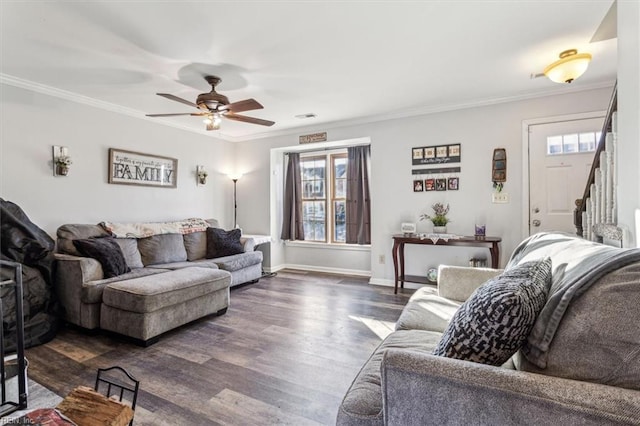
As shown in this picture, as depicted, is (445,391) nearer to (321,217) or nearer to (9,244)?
(9,244)

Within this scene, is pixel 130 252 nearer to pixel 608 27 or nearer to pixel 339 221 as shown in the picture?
pixel 339 221

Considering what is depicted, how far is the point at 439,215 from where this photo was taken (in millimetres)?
4152

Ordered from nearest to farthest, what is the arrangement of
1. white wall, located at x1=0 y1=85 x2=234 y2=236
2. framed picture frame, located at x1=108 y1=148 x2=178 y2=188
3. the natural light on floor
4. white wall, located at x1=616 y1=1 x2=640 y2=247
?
1. white wall, located at x1=616 y1=1 x2=640 y2=247
2. the natural light on floor
3. white wall, located at x1=0 y1=85 x2=234 y2=236
4. framed picture frame, located at x1=108 y1=148 x2=178 y2=188

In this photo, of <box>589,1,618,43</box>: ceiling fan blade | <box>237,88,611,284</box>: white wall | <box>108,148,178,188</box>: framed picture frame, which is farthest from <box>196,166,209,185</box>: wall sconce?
<box>589,1,618,43</box>: ceiling fan blade

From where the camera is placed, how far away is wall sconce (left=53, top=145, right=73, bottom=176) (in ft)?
11.2

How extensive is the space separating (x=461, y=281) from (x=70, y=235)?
3.76 meters

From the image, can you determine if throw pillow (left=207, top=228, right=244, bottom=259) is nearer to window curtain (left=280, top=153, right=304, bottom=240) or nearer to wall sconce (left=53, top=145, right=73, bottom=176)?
window curtain (left=280, top=153, right=304, bottom=240)

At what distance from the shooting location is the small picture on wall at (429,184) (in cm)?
422

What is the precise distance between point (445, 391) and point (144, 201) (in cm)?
454

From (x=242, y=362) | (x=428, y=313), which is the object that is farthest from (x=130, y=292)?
(x=428, y=313)

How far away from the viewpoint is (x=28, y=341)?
2508mm

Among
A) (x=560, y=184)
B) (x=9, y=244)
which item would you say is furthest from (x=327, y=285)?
(x=9, y=244)

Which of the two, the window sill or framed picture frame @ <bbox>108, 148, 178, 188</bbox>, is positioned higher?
framed picture frame @ <bbox>108, 148, 178, 188</bbox>

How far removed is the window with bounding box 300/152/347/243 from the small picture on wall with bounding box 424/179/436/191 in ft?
5.16
